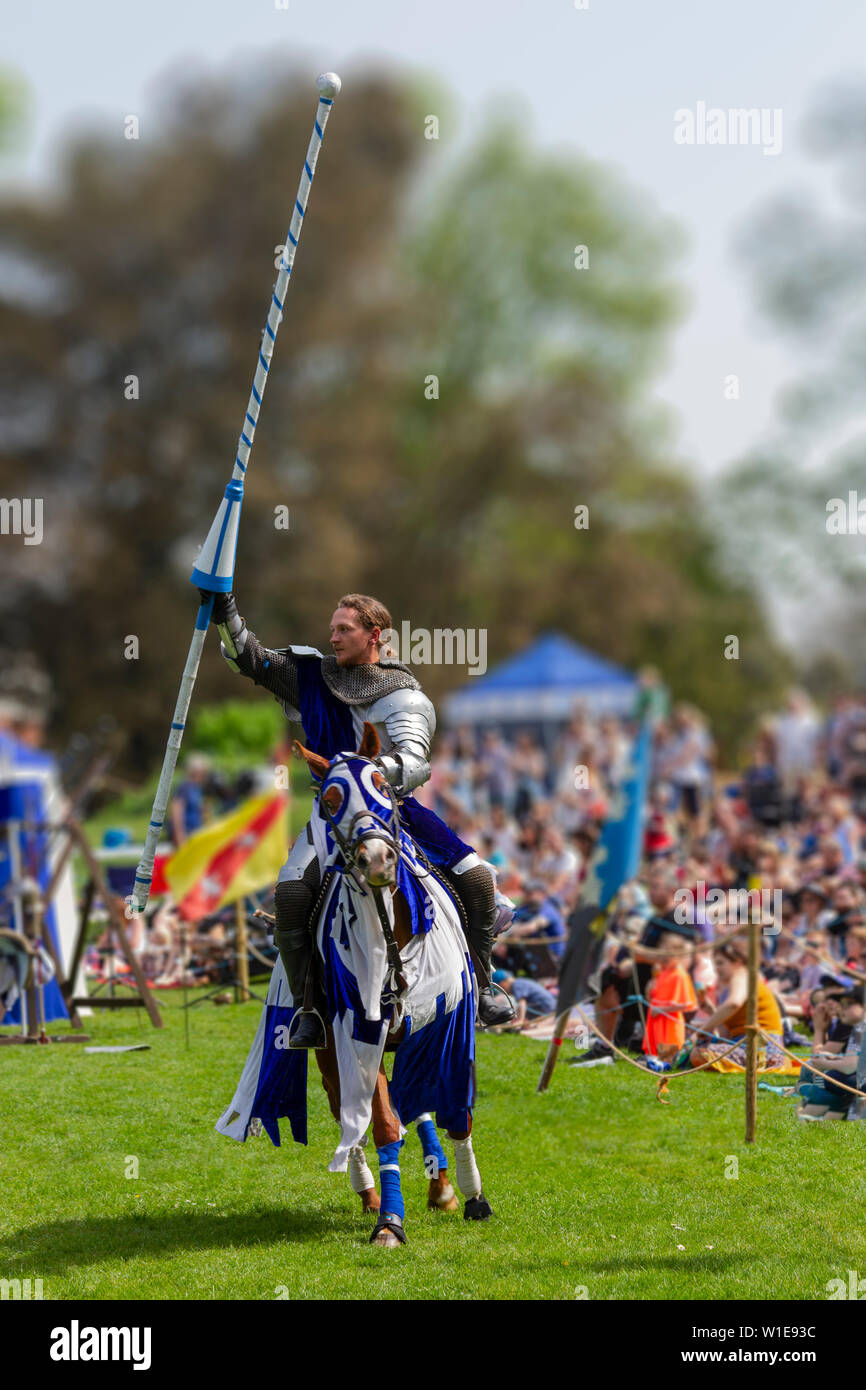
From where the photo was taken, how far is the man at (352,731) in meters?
7.08

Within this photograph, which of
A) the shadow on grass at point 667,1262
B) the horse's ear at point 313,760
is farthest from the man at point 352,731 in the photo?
the shadow on grass at point 667,1262

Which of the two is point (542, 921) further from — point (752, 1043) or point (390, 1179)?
point (390, 1179)

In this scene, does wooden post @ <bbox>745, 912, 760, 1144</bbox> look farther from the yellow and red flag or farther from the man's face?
the yellow and red flag

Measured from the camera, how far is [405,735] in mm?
7039

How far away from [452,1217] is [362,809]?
2.33m

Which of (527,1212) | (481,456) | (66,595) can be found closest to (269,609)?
(66,595)

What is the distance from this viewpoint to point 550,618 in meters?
44.1

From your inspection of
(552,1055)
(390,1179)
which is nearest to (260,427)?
(552,1055)

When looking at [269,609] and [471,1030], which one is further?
[269,609]

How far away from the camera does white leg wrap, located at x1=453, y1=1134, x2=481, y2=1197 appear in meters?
7.52

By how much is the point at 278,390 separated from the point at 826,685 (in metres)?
27.1

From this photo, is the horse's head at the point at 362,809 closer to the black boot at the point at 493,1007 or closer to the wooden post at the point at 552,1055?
the black boot at the point at 493,1007
